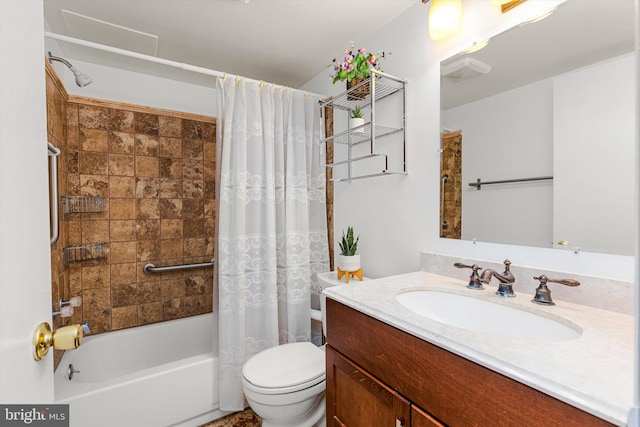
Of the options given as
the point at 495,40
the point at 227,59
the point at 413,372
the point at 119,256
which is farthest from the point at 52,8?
the point at 413,372

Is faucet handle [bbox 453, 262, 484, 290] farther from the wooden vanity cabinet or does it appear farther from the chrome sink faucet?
the wooden vanity cabinet

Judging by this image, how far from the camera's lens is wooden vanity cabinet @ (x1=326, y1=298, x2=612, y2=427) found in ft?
1.89

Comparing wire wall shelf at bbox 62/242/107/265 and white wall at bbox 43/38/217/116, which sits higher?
white wall at bbox 43/38/217/116

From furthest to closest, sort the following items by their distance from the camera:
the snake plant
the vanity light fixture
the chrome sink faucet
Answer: the snake plant, the vanity light fixture, the chrome sink faucet

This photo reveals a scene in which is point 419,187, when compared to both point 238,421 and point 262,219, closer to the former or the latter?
point 262,219

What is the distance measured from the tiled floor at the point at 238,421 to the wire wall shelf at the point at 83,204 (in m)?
1.57

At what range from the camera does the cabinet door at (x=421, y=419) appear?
0.73 m

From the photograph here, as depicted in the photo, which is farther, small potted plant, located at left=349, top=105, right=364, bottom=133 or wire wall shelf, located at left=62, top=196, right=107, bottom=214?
wire wall shelf, located at left=62, top=196, right=107, bottom=214

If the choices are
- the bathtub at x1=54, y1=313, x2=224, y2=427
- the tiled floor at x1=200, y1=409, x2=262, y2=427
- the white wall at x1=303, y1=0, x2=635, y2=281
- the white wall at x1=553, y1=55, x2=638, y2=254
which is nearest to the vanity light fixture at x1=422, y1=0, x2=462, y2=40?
the white wall at x1=303, y1=0, x2=635, y2=281

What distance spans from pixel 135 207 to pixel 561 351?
8.11ft

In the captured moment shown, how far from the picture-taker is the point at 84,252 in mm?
1956

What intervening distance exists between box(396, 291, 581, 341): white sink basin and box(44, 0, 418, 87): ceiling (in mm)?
1483

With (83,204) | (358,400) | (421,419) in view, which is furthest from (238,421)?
(83,204)

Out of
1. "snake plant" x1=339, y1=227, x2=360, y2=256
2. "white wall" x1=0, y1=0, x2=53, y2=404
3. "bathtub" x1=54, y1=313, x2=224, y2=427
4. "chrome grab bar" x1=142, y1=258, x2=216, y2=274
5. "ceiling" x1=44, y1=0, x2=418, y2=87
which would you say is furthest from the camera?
"chrome grab bar" x1=142, y1=258, x2=216, y2=274
